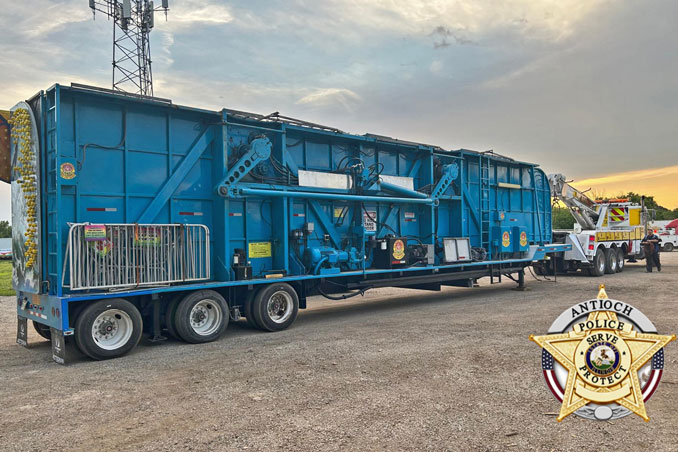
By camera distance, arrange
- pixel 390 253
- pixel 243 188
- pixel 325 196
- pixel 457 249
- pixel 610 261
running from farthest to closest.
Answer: pixel 610 261 < pixel 457 249 < pixel 390 253 < pixel 325 196 < pixel 243 188

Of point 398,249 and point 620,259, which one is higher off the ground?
point 398,249

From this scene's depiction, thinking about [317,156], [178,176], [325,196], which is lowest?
[325,196]

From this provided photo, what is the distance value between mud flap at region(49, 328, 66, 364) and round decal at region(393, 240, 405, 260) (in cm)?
719

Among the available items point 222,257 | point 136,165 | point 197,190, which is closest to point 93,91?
point 136,165

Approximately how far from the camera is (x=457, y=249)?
14414mm

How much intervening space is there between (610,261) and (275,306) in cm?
1685

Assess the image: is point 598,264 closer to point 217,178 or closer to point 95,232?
point 217,178

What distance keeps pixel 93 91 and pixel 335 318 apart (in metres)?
6.51

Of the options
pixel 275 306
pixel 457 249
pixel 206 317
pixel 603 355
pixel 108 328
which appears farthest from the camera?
pixel 457 249

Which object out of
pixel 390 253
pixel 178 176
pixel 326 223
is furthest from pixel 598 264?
pixel 178 176

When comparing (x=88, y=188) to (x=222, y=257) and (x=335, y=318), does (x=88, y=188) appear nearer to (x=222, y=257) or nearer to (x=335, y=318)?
(x=222, y=257)

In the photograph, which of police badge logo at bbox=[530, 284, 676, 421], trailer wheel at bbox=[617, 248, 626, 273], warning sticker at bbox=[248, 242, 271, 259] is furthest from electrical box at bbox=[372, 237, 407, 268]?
trailer wheel at bbox=[617, 248, 626, 273]

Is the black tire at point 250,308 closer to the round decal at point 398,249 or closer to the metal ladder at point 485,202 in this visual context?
the round decal at point 398,249

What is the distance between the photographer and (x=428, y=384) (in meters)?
6.33
